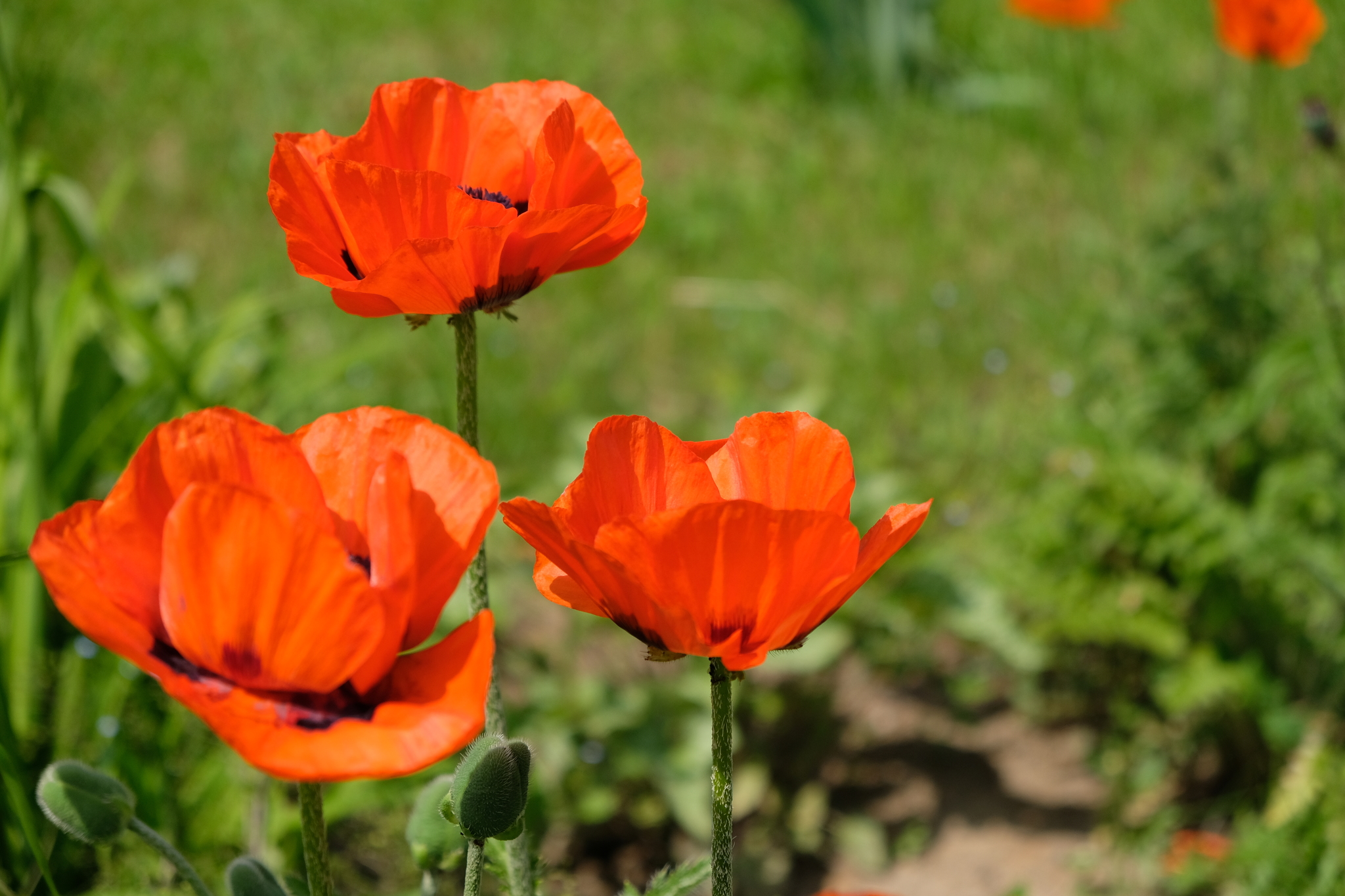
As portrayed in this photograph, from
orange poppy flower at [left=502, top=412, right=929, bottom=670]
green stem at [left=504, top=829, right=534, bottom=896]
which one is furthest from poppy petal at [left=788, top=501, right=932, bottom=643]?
green stem at [left=504, top=829, right=534, bottom=896]

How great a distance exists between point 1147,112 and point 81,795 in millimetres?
4348

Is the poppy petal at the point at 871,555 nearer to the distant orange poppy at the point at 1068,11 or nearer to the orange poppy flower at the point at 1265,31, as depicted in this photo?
the orange poppy flower at the point at 1265,31

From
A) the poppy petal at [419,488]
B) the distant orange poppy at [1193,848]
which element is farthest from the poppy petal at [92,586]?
the distant orange poppy at [1193,848]

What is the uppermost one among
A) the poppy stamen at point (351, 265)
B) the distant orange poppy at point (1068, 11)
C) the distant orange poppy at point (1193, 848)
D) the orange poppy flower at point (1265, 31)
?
the distant orange poppy at point (1068, 11)

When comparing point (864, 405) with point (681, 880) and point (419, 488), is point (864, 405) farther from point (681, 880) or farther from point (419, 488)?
point (419, 488)

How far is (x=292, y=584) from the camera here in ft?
2.03

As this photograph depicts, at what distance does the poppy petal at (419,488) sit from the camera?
659 millimetres

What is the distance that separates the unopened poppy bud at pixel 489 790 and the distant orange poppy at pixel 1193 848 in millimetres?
1663

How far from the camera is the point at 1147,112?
4391 mm

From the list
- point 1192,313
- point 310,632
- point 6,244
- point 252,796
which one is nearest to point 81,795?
point 310,632

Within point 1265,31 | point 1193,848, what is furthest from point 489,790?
point 1265,31

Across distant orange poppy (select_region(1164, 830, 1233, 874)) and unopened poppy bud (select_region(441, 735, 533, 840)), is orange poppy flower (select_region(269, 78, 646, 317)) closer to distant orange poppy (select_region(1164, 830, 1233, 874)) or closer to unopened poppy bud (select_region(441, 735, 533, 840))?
unopened poppy bud (select_region(441, 735, 533, 840))

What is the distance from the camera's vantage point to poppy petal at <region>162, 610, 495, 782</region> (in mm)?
568

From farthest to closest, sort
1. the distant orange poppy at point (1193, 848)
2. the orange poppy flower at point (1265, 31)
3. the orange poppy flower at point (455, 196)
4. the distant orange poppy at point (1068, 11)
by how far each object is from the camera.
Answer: the distant orange poppy at point (1068, 11), the orange poppy flower at point (1265, 31), the distant orange poppy at point (1193, 848), the orange poppy flower at point (455, 196)
